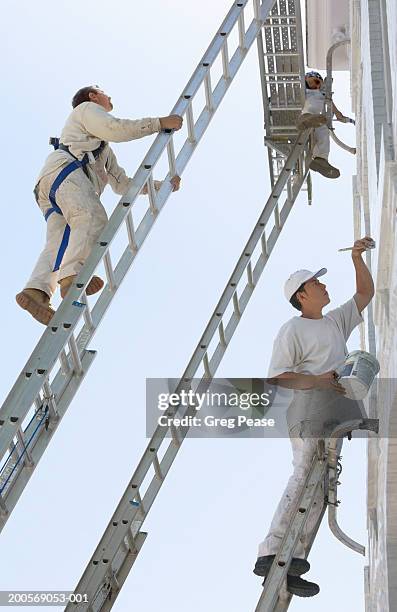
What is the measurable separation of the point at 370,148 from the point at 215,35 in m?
1.81

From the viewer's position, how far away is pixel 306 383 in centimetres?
877

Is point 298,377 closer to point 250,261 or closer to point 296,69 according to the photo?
point 250,261

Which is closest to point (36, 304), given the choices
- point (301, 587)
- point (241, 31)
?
point (301, 587)

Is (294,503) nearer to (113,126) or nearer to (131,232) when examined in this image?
(131,232)

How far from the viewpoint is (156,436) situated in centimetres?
995

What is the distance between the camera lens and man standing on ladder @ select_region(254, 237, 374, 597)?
27.2 ft

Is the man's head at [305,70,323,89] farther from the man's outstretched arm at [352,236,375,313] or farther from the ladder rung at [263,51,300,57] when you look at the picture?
the man's outstretched arm at [352,236,375,313]

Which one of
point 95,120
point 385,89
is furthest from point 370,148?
point 95,120

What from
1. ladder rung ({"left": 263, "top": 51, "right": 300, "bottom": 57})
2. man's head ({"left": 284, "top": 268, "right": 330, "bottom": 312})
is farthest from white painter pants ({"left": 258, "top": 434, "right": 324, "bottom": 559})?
ladder rung ({"left": 263, "top": 51, "right": 300, "bottom": 57})

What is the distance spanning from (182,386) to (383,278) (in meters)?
1.61

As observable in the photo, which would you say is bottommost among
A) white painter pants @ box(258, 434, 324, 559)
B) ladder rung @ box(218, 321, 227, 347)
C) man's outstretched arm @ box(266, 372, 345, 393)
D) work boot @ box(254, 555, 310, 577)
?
work boot @ box(254, 555, 310, 577)

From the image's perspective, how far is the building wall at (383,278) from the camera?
8705 millimetres

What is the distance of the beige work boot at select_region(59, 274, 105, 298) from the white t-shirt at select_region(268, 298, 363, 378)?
111 cm

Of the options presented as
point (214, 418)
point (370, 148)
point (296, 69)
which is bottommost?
point (214, 418)
